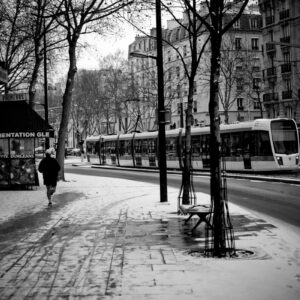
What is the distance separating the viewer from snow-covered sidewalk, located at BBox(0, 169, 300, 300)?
670 centimetres

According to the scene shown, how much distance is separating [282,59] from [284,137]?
3202 centimetres

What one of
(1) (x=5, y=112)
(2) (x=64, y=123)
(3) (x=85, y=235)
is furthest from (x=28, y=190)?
(3) (x=85, y=235)

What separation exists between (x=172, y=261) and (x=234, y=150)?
26.0m

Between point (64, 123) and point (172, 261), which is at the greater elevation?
Result: point (64, 123)

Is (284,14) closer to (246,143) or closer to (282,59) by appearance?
(282,59)

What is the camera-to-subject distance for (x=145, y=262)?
8391 mm

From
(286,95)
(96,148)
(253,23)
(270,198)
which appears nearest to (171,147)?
(96,148)

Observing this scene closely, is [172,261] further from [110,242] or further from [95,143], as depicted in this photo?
[95,143]

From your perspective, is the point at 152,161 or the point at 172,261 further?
the point at 152,161

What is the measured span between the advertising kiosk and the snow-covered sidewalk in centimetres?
928

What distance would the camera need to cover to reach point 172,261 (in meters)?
8.41

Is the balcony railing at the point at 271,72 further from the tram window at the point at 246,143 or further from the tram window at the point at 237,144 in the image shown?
the tram window at the point at 246,143

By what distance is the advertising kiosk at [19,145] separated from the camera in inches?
933

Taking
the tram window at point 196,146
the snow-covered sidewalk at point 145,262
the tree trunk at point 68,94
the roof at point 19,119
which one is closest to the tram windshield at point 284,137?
the tram window at point 196,146
